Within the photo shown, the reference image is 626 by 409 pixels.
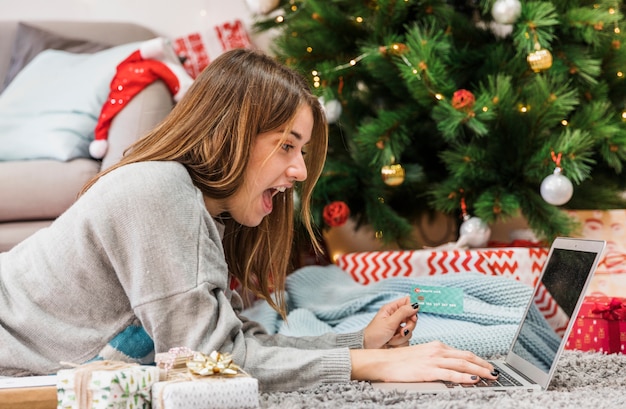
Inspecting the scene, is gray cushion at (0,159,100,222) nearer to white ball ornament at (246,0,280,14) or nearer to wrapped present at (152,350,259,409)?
white ball ornament at (246,0,280,14)

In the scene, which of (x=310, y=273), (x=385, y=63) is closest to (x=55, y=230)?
(x=310, y=273)

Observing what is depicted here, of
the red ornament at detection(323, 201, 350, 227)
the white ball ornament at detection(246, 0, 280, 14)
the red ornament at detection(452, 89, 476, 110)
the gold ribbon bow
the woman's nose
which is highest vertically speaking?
the white ball ornament at detection(246, 0, 280, 14)

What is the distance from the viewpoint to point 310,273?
184 centimetres

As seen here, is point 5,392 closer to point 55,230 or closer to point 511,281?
point 55,230

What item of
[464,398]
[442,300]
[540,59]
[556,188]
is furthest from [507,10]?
[464,398]

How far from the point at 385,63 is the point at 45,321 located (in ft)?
3.75

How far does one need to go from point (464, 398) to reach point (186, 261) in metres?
0.36

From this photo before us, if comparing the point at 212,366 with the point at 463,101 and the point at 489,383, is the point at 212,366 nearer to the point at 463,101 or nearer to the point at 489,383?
the point at 489,383

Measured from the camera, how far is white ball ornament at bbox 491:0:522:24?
5.68ft

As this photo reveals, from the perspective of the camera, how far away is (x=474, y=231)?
5.88 feet

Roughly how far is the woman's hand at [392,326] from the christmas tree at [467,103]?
0.67m

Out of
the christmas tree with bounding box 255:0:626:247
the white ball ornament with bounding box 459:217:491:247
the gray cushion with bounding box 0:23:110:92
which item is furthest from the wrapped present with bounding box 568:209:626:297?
the gray cushion with bounding box 0:23:110:92

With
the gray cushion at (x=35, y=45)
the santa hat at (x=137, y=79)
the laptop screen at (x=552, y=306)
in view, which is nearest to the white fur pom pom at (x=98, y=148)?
the santa hat at (x=137, y=79)

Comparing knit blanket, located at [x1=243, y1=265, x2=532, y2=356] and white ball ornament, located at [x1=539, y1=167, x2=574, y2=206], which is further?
white ball ornament, located at [x1=539, y1=167, x2=574, y2=206]
